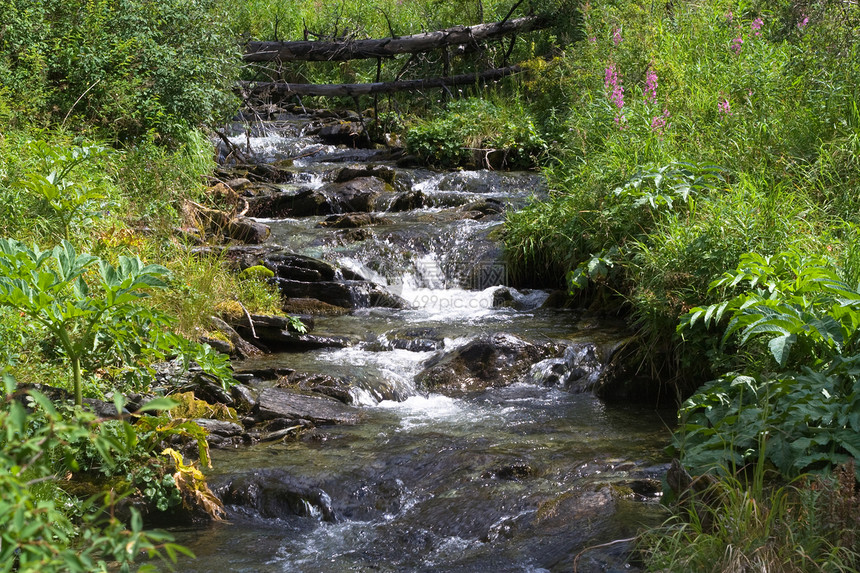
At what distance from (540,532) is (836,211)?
12.7 feet

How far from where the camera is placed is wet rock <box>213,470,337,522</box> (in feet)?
14.9

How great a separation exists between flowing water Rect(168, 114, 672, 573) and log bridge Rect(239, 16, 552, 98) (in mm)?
9105

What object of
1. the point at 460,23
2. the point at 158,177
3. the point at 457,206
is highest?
the point at 460,23

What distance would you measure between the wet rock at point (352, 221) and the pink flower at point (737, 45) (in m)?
5.15

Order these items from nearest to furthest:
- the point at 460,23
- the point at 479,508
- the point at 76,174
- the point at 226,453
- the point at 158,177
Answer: the point at 479,508
the point at 226,453
the point at 76,174
the point at 158,177
the point at 460,23

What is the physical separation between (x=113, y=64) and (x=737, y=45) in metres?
7.59

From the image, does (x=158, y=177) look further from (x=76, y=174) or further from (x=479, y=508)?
(x=479, y=508)

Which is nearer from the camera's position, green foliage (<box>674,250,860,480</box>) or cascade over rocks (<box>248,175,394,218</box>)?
green foliage (<box>674,250,860,480</box>)

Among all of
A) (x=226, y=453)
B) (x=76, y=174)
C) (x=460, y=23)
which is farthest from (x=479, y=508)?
(x=460, y=23)

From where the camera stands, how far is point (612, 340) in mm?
7219

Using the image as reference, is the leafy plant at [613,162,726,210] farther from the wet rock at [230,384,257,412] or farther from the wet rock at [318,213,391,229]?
the wet rock at [318,213,391,229]

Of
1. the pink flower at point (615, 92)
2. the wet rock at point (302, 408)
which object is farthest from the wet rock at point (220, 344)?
the pink flower at point (615, 92)

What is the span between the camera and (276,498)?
4.60 m

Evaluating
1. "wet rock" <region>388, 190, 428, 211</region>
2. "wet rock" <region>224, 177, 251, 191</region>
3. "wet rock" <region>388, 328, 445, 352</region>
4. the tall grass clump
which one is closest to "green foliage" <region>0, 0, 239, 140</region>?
"wet rock" <region>224, 177, 251, 191</region>
